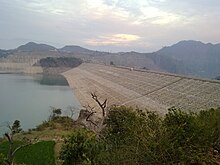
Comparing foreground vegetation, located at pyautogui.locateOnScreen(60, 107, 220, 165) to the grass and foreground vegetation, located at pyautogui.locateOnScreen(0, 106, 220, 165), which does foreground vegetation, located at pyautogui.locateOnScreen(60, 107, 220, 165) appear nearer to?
foreground vegetation, located at pyautogui.locateOnScreen(0, 106, 220, 165)

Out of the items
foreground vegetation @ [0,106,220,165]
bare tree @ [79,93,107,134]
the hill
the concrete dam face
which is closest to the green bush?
foreground vegetation @ [0,106,220,165]

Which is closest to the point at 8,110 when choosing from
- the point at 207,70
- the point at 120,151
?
the point at 120,151

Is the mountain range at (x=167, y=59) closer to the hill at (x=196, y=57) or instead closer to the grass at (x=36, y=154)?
the hill at (x=196, y=57)

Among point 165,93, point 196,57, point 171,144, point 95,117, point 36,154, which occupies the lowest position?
point 36,154

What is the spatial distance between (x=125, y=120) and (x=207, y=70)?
112769mm

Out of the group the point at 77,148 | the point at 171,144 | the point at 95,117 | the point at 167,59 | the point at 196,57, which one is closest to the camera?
the point at 171,144

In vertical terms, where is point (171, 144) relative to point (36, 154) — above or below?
above

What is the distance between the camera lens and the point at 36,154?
51.2ft

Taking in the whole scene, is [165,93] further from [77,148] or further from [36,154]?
[77,148]

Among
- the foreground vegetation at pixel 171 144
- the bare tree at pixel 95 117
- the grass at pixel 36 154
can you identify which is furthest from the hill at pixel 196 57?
the foreground vegetation at pixel 171 144

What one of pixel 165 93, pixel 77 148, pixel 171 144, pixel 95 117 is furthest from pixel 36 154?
pixel 165 93

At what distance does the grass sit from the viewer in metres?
14.7

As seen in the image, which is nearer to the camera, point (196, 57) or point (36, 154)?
point (36, 154)

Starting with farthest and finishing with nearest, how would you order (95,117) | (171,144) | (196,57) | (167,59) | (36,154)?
(196,57) < (167,59) < (95,117) < (36,154) < (171,144)
